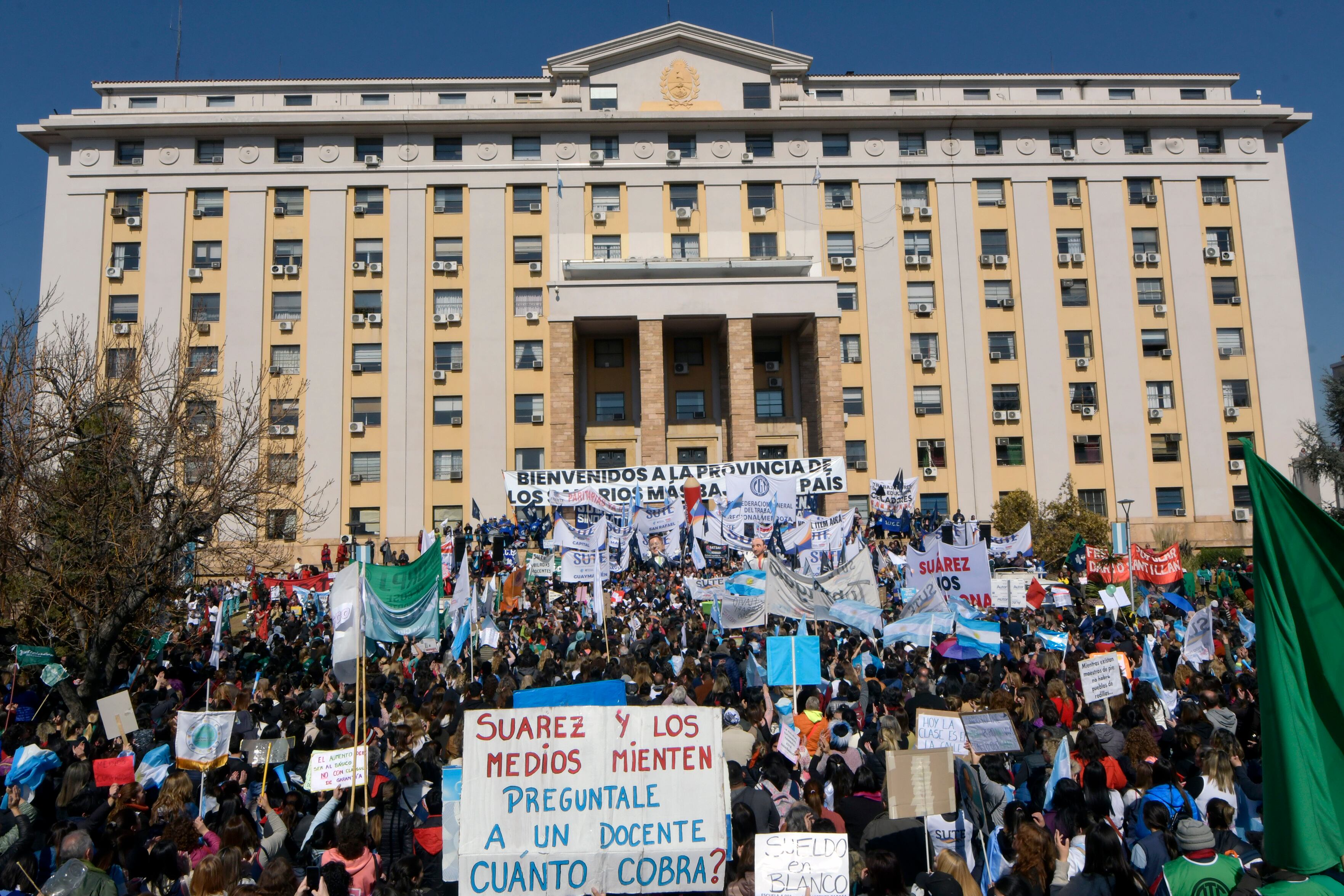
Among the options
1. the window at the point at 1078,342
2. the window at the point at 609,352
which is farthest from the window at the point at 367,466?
the window at the point at 1078,342

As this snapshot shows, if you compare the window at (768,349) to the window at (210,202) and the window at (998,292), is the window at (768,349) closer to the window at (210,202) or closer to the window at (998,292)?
the window at (998,292)

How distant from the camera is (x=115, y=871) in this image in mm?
6703

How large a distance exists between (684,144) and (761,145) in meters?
3.59

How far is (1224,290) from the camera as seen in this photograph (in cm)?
4612

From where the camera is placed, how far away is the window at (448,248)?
45188mm

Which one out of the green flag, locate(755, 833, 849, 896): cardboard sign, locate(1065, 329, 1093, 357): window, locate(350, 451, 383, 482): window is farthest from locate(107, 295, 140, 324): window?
the green flag

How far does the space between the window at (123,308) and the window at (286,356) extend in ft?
20.3

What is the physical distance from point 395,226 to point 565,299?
908 cm

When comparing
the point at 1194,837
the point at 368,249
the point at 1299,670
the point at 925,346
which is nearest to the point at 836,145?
the point at 925,346

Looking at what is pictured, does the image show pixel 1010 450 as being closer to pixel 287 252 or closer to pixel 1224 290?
pixel 1224 290

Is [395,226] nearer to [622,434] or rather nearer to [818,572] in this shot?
[622,434]

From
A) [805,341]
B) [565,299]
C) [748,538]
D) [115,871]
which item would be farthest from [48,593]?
[805,341]

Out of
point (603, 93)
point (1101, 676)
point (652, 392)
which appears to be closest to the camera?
point (1101, 676)

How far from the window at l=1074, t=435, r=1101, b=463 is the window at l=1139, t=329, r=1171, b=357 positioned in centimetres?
470
